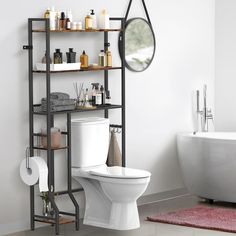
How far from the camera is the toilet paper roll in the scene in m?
5.30

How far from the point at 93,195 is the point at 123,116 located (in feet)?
2.37

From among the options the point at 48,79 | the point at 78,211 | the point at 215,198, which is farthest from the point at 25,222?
the point at 215,198

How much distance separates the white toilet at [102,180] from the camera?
17.9ft

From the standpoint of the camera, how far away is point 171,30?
266 inches

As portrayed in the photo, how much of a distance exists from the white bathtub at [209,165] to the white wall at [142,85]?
0.95 ft

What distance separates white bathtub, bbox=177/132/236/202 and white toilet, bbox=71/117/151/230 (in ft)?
3.32

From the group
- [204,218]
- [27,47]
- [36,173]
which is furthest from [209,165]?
[27,47]

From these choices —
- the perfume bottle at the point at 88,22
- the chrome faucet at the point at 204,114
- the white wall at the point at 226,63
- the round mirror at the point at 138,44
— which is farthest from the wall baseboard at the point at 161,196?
the perfume bottle at the point at 88,22

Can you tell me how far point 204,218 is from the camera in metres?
→ 6.06

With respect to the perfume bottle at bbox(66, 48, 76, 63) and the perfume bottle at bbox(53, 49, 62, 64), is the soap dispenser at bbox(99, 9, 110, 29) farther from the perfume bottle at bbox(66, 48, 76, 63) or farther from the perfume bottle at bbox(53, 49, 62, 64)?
the perfume bottle at bbox(53, 49, 62, 64)

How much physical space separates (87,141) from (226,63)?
7.65ft

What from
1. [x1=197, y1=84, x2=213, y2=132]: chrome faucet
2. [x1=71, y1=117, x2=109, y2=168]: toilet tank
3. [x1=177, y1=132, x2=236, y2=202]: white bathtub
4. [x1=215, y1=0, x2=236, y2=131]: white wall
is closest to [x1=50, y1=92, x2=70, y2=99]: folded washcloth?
[x1=71, y1=117, x2=109, y2=168]: toilet tank

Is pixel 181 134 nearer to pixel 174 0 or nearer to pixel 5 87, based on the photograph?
pixel 174 0

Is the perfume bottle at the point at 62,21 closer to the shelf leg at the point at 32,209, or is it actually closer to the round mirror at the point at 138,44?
the round mirror at the point at 138,44
